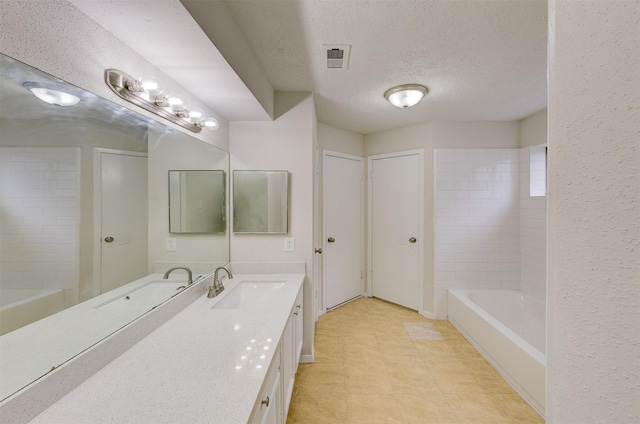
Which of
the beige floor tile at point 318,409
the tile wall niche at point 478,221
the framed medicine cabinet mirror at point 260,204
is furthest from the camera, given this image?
the tile wall niche at point 478,221

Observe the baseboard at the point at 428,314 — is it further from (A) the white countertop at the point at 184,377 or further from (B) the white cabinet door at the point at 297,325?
(A) the white countertop at the point at 184,377

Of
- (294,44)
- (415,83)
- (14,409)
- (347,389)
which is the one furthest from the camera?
(415,83)

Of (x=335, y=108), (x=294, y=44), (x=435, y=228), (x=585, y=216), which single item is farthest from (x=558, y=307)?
(x=435, y=228)

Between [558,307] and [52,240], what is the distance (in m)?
1.30

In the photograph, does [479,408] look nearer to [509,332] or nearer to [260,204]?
[509,332]

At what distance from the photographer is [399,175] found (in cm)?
332

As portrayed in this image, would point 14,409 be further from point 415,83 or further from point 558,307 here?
point 415,83

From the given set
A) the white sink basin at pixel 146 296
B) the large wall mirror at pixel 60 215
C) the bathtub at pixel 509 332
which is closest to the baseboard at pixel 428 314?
the bathtub at pixel 509 332

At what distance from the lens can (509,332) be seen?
2.06 metres

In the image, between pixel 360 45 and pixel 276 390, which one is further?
pixel 360 45

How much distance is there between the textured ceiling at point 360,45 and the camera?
3.50 feet

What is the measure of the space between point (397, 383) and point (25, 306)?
7.04 feet

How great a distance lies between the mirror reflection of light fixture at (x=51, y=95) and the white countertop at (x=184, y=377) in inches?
35.8

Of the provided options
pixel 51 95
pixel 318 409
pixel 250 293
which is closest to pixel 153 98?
pixel 51 95
